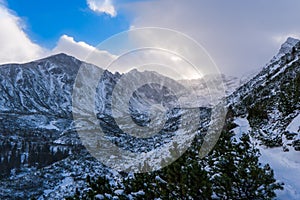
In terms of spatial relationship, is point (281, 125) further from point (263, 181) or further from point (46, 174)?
point (46, 174)

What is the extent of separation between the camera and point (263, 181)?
9.66 m

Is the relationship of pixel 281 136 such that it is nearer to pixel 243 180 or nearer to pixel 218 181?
pixel 243 180

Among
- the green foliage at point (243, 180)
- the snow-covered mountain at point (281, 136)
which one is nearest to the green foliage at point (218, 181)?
the green foliage at point (243, 180)

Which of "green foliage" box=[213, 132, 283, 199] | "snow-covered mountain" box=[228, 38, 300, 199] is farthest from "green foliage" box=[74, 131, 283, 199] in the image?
"snow-covered mountain" box=[228, 38, 300, 199]

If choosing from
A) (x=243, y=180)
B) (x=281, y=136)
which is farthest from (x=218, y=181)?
(x=281, y=136)

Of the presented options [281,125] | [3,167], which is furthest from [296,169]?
[3,167]

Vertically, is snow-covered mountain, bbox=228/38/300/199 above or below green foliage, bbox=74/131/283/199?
above

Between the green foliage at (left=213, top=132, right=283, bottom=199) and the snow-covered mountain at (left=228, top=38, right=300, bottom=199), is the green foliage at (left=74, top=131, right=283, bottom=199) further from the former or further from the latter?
the snow-covered mountain at (left=228, top=38, right=300, bottom=199)

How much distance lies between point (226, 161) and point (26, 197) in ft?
318

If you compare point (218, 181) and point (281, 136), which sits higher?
point (281, 136)

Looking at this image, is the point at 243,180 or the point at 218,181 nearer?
the point at 243,180

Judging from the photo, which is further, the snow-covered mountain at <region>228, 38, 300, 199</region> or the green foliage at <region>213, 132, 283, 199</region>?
the snow-covered mountain at <region>228, 38, 300, 199</region>

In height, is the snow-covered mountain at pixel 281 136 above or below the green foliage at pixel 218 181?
above

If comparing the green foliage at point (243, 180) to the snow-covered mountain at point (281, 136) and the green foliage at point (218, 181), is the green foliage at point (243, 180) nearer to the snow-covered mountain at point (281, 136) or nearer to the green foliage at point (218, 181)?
the green foliage at point (218, 181)
